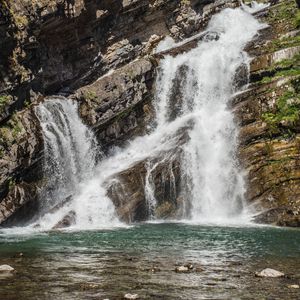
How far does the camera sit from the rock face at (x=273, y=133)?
33125 millimetres

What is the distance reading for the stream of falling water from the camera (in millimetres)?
34562

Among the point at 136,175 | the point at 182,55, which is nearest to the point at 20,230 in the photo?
the point at 136,175

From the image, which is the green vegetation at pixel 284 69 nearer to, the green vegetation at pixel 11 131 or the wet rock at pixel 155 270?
the green vegetation at pixel 11 131

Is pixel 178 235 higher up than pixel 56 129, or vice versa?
pixel 56 129

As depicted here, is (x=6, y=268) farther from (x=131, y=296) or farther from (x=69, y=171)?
(x=69, y=171)

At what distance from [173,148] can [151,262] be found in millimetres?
18160

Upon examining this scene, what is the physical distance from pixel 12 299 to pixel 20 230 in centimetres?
1784

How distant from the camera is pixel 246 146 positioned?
119 feet

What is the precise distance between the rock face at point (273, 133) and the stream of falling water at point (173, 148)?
1013mm

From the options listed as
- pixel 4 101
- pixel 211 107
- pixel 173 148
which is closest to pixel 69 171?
pixel 4 101

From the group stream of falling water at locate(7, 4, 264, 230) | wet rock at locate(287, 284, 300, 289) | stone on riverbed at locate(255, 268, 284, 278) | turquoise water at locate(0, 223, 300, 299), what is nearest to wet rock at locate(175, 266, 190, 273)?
turquoise water at locate(0, 223, 300, 299)

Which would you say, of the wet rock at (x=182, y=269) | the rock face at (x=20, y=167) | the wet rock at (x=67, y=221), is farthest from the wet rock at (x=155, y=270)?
the rock face at (x=20, y=167)

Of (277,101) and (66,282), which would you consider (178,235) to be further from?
(277,101)

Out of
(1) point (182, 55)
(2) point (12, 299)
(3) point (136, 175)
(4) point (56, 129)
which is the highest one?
(1) point (182, 55)
